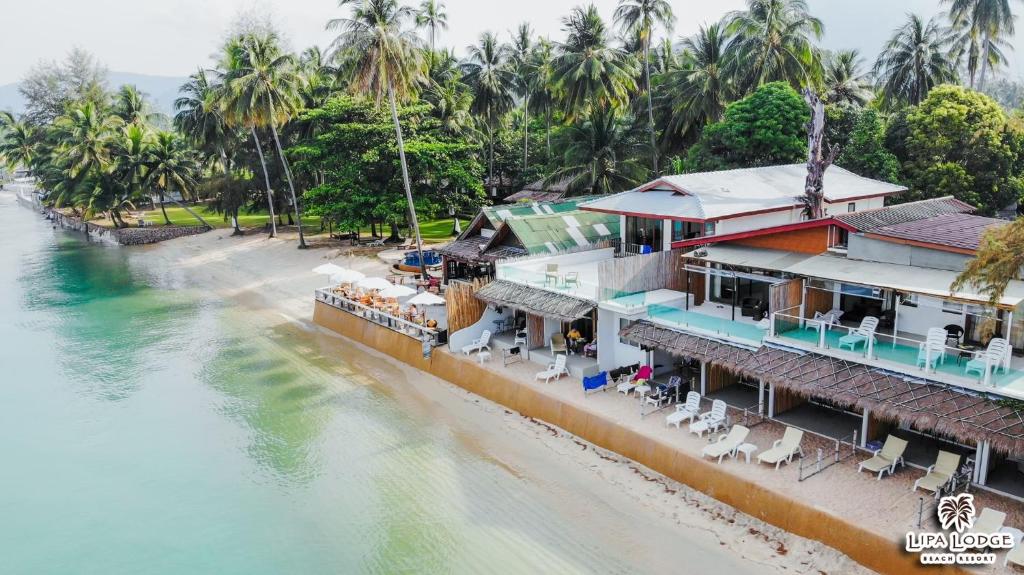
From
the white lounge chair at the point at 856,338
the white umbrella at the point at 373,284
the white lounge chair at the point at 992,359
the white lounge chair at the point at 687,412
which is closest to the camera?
the white lounge chair at the point at 992,359

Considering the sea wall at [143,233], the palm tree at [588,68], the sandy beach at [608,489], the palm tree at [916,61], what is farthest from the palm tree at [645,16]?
the sea wall at [143,233]

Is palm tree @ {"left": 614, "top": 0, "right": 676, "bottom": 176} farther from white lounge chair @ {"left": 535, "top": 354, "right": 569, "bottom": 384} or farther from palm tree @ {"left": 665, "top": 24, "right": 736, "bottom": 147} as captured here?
white lounge chair @ {"left": 535, "top": 354, "right": 569, "bottom": 384}

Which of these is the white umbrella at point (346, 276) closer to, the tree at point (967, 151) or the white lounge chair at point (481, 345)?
the white lounge chair at point (481, 345)

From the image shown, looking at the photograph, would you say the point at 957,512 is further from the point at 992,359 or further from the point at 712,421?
the point at 712,421

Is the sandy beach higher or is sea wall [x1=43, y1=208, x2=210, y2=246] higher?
sea wall [x1=43, y1=208, x2=210, y2=246]

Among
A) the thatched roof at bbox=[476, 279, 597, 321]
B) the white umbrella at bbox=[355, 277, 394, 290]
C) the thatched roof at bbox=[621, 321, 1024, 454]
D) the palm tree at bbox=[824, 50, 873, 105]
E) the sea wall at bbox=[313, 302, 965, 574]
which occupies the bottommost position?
the sea wall at bbox=[313, 302, 965, 574]

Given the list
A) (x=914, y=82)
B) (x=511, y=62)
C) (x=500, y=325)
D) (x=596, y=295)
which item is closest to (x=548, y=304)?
(x=596, y=295)

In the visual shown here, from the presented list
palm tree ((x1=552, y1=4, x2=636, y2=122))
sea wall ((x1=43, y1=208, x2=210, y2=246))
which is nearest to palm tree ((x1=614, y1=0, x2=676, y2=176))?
palm tree ((x1=552, y1=4, x2=636, y2=122))
